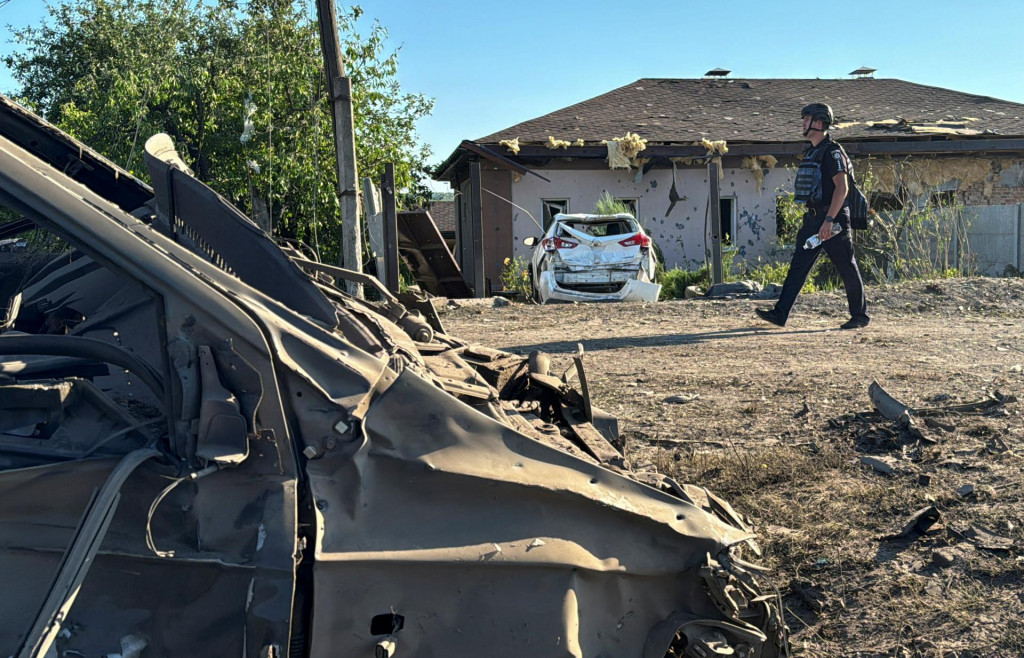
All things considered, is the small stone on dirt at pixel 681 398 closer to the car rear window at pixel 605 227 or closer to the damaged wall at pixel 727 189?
the car rear window at pixel 605 227

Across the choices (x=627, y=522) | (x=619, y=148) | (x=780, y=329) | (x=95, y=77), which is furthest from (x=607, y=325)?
(x=95, y=77)

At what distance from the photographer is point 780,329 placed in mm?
8648

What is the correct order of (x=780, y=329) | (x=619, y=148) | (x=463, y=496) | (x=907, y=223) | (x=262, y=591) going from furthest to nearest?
(x=619, y=148)
(x=907, y=223)
(x=780, y=329)
(x=463, y=496)
(x=262, y=591)

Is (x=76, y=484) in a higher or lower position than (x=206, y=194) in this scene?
lower

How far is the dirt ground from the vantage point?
3.07m

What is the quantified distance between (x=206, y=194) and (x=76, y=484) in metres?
1.06

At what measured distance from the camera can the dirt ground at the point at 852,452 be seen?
307 cm

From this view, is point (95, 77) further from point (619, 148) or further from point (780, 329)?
point (780, 329)

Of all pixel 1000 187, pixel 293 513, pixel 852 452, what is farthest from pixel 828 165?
pixel 1000 187

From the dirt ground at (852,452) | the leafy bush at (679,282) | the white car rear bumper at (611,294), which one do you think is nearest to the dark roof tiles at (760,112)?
the leafy bush at (679,282)

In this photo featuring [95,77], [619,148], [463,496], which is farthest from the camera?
[95,77]

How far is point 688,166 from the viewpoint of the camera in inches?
741

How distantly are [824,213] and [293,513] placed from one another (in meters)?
7.39

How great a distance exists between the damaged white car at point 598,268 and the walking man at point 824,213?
3920 mm
